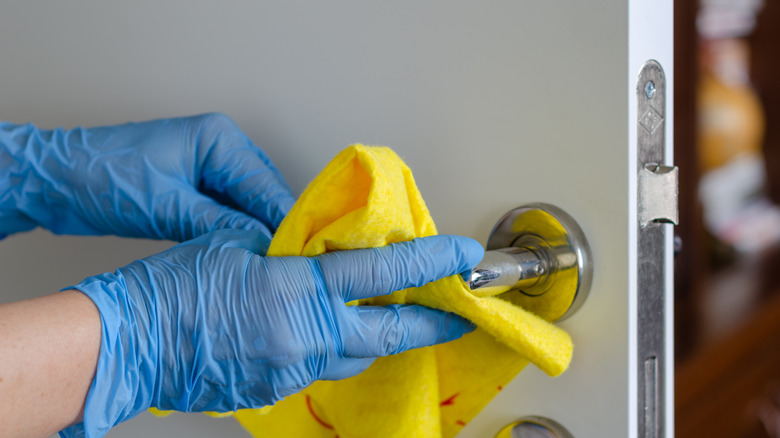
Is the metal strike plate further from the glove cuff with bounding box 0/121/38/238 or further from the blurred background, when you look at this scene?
the blurred background

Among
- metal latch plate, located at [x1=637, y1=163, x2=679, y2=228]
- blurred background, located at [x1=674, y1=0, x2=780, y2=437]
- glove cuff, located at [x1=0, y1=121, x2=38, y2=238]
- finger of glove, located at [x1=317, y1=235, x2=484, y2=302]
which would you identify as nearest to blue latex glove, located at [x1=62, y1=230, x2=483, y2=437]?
finger of glove, located at [x1=317, y1=235, x2=484, y2=302]

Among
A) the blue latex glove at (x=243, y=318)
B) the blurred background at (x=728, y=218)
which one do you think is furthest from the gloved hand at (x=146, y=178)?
the blurred background at (x=728, y=218)

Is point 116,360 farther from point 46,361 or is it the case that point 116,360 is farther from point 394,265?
point 394,265

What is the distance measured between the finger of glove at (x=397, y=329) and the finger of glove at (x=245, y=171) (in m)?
0.18

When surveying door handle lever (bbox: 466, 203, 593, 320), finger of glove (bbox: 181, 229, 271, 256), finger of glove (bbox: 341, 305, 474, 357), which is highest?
finger of glove (bbox: 181, 229, 271, 256)

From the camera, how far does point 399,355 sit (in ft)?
1.65

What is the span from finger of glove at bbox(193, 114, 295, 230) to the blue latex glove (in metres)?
0.16

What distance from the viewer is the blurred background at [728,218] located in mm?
1481

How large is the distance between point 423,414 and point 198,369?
0.56 ft

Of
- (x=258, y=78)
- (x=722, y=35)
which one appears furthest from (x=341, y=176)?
(x=722, y=35)

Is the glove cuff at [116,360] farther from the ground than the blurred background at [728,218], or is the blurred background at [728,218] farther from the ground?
the glove cuff at [116,360]

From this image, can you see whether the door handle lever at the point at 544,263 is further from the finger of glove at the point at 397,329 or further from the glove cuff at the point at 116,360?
the glove cuff at the point at 116,360

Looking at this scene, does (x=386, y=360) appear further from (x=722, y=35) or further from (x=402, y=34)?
(x=722, y=35)

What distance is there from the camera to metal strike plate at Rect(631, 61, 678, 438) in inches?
17.2
